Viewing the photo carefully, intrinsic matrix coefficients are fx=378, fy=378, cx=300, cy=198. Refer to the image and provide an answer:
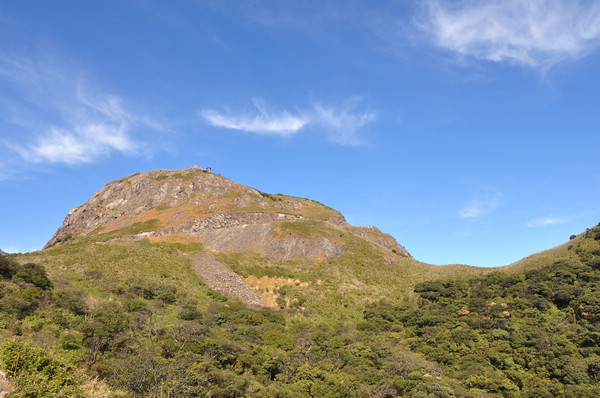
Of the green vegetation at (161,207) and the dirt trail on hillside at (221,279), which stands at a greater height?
the green vegetation at (161,207)

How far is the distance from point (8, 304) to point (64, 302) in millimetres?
6135

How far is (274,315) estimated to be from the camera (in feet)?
188

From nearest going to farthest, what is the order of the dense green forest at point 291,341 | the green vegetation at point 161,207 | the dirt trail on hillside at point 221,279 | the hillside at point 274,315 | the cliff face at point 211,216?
the dense green forest at point 291,341 → the hillside at point 274,315 → the dirt trail on hillside at point 221,279 → the cliff face at point 211,216 → the green vegetation at point 161,207

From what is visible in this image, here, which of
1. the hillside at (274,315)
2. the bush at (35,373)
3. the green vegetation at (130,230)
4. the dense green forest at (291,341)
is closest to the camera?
the bush at (35,373)

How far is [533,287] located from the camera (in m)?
60.1

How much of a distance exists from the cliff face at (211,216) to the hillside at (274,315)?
55 cm

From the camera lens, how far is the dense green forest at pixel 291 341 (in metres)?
31.2

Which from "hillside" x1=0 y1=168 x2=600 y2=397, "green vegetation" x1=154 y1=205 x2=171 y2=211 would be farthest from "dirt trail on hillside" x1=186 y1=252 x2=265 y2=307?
"green vegetation" x1=154 y1=205 x2=171 y2=211

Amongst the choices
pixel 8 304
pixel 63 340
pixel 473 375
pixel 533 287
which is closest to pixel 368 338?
pixel 473 375

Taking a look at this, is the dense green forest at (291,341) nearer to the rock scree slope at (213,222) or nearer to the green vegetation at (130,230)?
the rock scree slope at (213,222)

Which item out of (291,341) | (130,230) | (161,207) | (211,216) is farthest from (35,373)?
(161,207)

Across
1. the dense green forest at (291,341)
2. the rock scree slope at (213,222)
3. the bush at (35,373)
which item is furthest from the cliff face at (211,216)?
the bush at (35,373)

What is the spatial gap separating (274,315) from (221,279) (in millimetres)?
16834

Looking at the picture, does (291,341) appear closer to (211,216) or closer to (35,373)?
(35,373)
